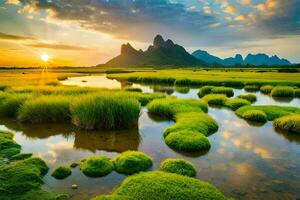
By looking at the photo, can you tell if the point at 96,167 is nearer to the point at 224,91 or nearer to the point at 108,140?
the point at 108,140

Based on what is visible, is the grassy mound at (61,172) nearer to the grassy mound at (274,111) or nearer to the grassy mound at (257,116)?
the grassy mound at (257,116)

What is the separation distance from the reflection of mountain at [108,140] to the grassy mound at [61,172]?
11.8 feet

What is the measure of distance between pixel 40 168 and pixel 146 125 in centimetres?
1058

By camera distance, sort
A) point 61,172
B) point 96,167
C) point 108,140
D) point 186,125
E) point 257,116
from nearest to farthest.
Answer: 1. point 61,172
2. point 96,167
3. point 108,140
4. point 186,125
5. point 257,116

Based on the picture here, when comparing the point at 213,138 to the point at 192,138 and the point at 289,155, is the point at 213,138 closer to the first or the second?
→ the point at 192,138

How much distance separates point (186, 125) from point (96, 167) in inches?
308

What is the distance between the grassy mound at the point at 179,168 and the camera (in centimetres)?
1160

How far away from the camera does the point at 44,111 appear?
862 inches

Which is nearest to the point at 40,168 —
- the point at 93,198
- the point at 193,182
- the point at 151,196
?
the point at 93,198

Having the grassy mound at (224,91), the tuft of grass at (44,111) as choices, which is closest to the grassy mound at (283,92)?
the grassy mound at (224,91)

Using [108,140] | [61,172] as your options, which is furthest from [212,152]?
[61,172]

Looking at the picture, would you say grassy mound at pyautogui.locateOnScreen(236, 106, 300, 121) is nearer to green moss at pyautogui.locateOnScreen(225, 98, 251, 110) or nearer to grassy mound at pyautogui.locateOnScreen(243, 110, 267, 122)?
grassy mound at pyautogui.locateOnScreen(243, 110, 267, 122)

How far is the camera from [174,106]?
25922 millimetres

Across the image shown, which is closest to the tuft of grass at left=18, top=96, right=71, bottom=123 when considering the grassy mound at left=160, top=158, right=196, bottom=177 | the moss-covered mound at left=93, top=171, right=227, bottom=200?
the grassy mound at left=160, top=158, right=196, bottom=177
